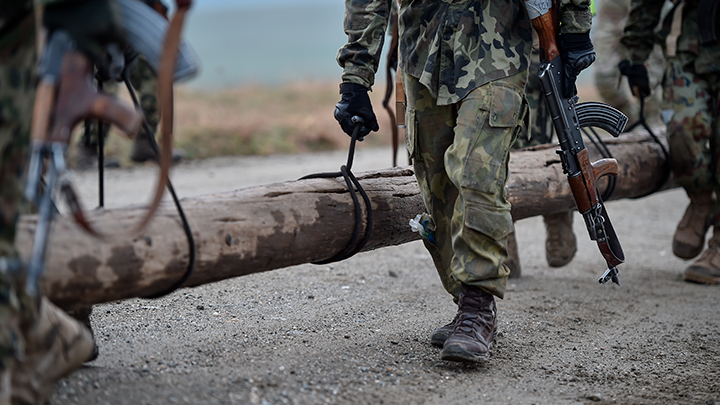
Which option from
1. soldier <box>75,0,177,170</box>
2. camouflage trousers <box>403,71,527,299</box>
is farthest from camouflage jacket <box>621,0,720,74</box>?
soldier <box>75,0,177,170</box>

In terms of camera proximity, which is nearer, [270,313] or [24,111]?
[24,111]

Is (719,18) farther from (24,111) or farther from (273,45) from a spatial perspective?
(273,45)

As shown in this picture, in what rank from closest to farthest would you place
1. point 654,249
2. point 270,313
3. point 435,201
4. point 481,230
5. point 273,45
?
point 481,230 → point 435,201 → point 270,313 → point 654,249 → point 273,45

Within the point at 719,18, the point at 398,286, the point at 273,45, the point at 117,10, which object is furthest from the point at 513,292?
the point at 273,45

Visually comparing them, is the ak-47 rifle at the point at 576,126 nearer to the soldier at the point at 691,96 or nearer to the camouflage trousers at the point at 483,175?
the camouflage trousers at the point at 483,175

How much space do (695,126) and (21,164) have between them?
378 centimetres

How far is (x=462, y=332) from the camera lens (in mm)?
2588

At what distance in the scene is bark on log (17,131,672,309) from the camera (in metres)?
2.00

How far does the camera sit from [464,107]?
8.39 ft

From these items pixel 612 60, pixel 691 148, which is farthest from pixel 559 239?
pixel 612 60

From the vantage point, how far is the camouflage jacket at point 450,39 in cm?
257

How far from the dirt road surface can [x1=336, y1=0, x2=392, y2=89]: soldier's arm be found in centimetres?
114

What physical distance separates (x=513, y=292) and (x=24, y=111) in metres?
2.93

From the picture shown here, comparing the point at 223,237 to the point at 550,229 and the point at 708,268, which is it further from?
the point at 708,268
